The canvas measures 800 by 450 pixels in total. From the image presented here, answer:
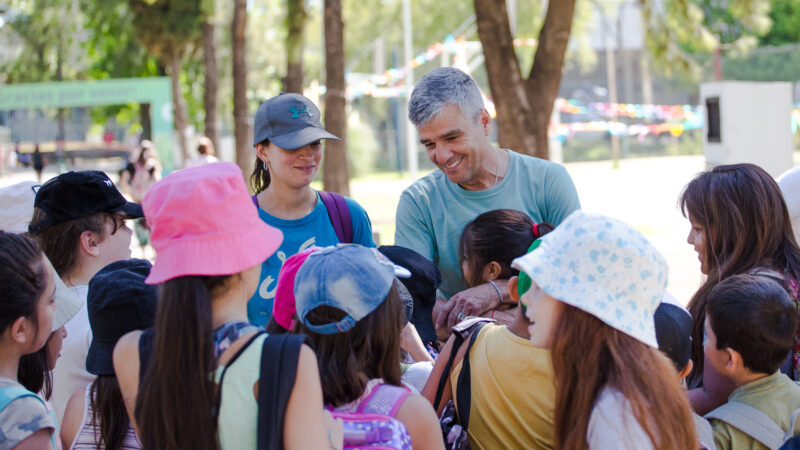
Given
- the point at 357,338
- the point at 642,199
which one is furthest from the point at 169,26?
the point at 357,338

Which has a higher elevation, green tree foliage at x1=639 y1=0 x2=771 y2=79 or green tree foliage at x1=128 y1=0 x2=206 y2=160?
green tree foliage at x1=128 y1=0 x2=206 y2=160

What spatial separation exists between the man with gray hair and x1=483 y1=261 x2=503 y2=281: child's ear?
1.02 feet

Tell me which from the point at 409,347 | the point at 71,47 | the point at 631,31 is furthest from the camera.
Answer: the point at 631,31

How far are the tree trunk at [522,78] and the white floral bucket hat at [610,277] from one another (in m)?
5.86

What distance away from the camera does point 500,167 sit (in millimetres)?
3621

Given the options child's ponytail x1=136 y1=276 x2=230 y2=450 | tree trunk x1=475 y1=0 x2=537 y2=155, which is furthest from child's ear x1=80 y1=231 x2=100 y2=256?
tree trunk x1=475 y1=0 x2=537 y2=155

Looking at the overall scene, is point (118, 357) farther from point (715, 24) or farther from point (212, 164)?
point (715, 24)

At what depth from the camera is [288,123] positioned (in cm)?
344

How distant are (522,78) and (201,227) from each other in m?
6.27

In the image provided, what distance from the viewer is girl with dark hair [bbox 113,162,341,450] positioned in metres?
1.90

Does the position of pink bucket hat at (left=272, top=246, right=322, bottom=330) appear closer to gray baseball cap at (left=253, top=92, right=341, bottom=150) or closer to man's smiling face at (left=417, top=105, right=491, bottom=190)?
gray baseball cap at (left=253, top=92, right=341, bottom=150)

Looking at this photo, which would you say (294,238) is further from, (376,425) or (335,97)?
(335,97)

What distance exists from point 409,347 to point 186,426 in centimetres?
115

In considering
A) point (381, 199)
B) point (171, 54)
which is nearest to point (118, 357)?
point (171, 54)
